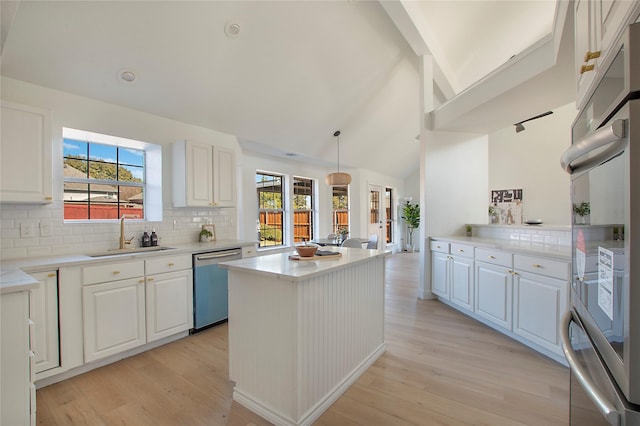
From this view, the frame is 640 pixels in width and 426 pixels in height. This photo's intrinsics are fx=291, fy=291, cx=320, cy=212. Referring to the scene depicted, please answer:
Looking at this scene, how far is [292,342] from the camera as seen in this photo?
1.71m

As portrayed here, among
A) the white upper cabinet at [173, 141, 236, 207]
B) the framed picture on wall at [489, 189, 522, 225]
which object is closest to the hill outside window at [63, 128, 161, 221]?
the white upper cabinet at [173, 141, 236, 207]

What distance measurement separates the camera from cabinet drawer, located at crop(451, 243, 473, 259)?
3.52m

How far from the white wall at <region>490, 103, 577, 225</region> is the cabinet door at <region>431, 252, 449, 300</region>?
159 inches

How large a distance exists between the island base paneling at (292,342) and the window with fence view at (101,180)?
2.14 m

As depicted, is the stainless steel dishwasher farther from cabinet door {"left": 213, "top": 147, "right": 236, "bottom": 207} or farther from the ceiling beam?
the ceiling beam

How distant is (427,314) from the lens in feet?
12.1

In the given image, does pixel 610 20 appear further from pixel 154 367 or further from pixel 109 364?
pixel 109 364

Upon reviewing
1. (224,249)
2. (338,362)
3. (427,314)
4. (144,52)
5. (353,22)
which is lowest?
(427,314)

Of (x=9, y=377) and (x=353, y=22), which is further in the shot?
(x=353, y=22)

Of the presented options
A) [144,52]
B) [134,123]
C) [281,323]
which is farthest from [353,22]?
[281,323]

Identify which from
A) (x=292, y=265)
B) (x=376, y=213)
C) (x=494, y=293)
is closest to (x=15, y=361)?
(x=292, y=265)

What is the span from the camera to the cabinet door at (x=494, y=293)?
295 centimetres

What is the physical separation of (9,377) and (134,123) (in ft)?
8.61

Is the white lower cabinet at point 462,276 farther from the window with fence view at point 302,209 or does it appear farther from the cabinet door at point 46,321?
the cabinet door at point 46,321
